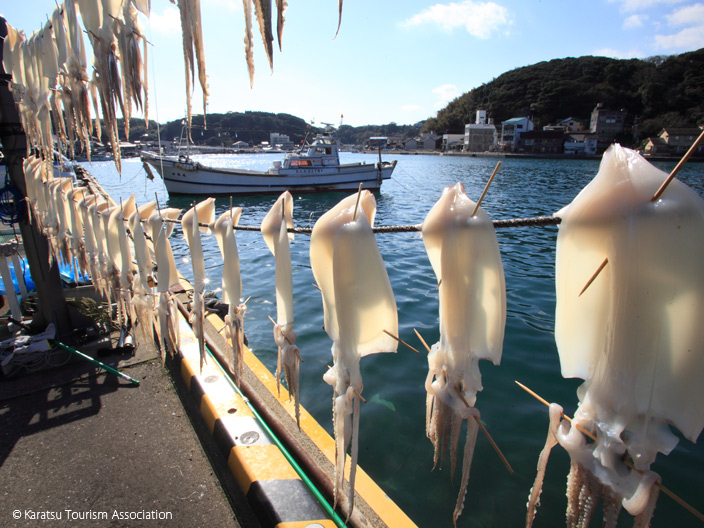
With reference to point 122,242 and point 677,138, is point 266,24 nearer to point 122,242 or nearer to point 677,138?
point 122,242

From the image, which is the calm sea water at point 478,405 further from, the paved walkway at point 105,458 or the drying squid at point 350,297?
the paved walkway at point 105,458

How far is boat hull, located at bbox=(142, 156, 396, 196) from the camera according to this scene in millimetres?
28438

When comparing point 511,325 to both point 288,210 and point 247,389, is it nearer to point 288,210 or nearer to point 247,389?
point 247,389

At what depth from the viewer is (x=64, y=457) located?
10.6 feet

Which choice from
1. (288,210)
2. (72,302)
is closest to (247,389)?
(288,210)

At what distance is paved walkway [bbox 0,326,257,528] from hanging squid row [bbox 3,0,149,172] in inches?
99.4

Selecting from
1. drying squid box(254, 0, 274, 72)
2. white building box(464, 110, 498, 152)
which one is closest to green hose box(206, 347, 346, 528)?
drying squid box(254, 0, 274, 72)

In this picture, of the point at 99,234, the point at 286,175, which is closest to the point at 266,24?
the point at 99,234

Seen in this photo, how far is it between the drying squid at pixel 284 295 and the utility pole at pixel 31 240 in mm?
4312

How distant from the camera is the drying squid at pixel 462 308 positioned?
1322 mm

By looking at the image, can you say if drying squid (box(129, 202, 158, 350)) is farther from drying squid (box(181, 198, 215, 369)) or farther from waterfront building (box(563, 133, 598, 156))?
waterfront building (box(563, 133, 598, 156))

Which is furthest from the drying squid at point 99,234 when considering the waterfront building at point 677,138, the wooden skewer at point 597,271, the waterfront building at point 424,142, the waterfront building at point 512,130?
the waterfront building at point 424,142

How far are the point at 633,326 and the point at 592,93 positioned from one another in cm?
11240

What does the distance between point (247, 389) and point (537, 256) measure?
34.3ft
